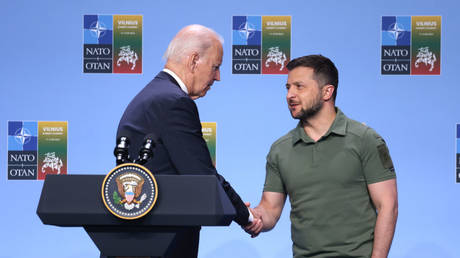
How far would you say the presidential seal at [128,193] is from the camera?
108 centimetres

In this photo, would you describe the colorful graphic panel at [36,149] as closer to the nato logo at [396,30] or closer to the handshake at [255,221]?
the handshake at [255,221]

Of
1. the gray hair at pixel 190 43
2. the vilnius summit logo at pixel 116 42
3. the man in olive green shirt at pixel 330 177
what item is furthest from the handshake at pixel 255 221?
the vilnius summit logo at pixel 116 42

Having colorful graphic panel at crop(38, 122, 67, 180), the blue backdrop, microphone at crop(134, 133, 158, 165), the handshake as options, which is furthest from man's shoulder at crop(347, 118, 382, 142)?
colorful graphic panel at crop(38, 122, 67, 180)

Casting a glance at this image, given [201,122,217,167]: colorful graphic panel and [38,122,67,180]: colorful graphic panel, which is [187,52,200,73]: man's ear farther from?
[38,122,67,180]: colorful graphic panel

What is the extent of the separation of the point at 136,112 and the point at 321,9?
174 centimetres

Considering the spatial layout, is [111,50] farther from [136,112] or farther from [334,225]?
[334,225]

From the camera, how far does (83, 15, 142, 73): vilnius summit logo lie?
9.87 feet

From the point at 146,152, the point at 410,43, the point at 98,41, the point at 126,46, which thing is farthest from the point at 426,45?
the point at 146,152

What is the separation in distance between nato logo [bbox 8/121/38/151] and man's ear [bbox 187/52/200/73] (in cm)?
153

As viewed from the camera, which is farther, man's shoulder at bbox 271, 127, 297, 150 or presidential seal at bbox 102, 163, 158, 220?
man's shoulder at bbox 271, 127, 297, 150

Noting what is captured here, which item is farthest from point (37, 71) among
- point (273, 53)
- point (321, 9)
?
point (321, 9)

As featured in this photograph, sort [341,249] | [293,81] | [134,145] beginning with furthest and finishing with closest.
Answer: [293,81] < [341,249] < [134,145]

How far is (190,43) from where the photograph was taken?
182cm

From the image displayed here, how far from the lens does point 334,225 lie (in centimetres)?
173
